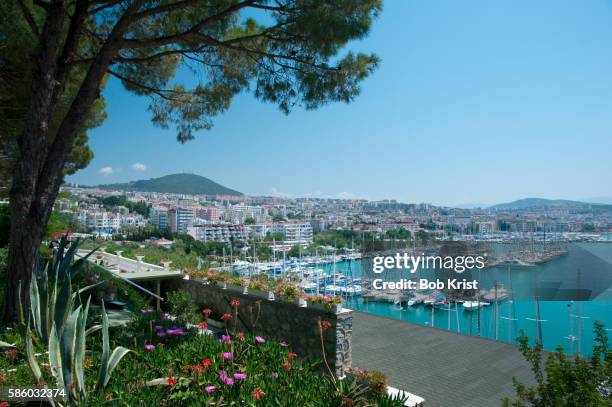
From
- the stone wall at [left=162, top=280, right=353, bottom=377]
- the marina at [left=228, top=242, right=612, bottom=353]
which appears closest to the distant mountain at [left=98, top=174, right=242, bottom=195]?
the marina at [left=228, top=242, right=612, bottom=353]

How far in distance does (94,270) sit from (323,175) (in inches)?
1530

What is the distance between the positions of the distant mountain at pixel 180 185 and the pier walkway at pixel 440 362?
6897cm

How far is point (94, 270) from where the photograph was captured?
6.09 meters

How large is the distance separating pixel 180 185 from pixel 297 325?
8426 centimetres

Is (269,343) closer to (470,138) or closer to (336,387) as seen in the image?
(336,387)

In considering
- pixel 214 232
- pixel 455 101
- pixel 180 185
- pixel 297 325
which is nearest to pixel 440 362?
pixel 297 325

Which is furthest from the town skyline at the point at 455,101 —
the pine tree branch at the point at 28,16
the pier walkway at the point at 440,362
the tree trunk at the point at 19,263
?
the pier walkway at the point at 440,362

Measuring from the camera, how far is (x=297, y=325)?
16.7 ft

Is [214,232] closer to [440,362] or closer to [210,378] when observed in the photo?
[440,362]

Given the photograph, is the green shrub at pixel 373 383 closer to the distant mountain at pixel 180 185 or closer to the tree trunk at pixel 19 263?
the tree trunk at pixel 19 263

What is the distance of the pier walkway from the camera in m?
4.71

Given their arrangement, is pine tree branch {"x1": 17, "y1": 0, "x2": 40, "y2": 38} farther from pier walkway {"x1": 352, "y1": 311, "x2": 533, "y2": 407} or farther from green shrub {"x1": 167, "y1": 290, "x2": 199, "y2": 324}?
pier walkway {"x1": 352, "y1": 311, "x2": 533, "y2": 407}

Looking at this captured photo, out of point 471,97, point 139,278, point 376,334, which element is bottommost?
point 376,334

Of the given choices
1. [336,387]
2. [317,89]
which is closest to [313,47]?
[317,89]
